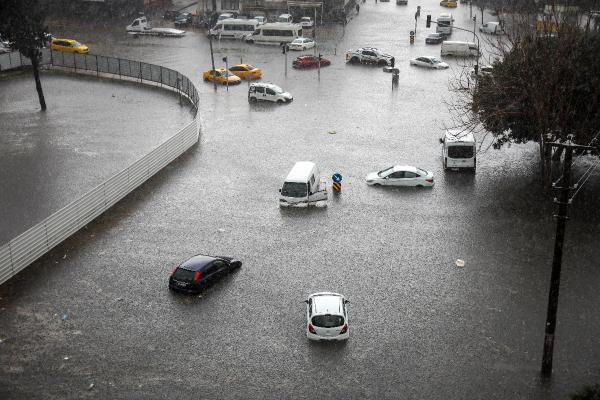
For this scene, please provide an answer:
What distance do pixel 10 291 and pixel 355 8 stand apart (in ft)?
212

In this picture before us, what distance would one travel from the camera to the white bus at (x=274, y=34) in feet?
204

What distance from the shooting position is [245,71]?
1948 inches

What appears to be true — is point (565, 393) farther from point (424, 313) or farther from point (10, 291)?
point (10, 291)

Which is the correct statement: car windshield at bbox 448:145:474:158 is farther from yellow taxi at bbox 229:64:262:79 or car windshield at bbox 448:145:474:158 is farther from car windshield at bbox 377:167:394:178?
yellow taxi at bbox 229:64:262:79

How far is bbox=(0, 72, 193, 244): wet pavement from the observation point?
29125mm

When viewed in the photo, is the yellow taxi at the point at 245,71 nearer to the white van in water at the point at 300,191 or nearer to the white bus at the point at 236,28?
the white bus at the point at 236,28

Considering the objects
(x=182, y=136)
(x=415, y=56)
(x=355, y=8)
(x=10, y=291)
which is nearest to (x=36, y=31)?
(x=182, y=136)

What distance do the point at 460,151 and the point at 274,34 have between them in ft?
112

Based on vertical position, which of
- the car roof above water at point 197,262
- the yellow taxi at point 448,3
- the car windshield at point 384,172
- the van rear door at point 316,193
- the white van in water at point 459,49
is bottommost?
the car roof above water at point 197,262

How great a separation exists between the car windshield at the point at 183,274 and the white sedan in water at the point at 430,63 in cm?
3458

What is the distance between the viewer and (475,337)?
20047mm

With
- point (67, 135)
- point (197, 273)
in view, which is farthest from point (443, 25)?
point (197, 273)

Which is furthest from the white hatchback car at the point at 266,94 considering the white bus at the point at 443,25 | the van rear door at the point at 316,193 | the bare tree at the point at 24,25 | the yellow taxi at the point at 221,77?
Answer: the white bus at the point at 443,25

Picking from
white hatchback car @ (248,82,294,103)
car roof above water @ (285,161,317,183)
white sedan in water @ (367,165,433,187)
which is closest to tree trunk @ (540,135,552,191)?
white sedan in water @ (367,165,433,187)
